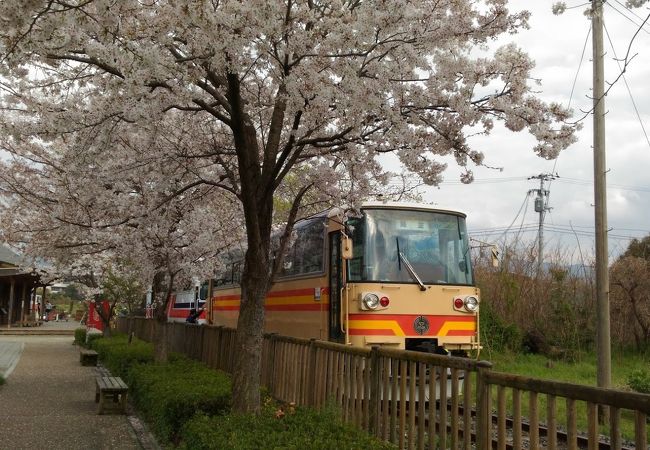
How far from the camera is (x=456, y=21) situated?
670 cm

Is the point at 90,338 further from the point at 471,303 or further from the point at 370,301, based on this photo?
the point at 471,303

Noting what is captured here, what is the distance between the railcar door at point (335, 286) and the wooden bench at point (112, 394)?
3490mm

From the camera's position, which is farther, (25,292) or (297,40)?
(25,292)

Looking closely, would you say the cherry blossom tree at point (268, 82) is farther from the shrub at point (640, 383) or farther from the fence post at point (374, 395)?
the shrub at point (640, 383)

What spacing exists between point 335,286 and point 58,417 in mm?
4721

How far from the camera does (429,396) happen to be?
17.2 feet

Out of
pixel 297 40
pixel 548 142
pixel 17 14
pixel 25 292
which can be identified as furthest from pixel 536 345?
pixel 25 292

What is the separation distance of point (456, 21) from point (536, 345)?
13.3 meters

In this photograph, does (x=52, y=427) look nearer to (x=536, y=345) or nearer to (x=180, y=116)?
(x=180, y=116)

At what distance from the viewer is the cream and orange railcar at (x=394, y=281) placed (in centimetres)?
975

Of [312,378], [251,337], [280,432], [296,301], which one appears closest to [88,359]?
[296,301]

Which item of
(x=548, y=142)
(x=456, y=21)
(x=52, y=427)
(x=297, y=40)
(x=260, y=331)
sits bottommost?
(x=52, y=427)

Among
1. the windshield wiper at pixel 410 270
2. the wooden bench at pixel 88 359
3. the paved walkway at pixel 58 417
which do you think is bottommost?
the paved walkway at pixel 58 417

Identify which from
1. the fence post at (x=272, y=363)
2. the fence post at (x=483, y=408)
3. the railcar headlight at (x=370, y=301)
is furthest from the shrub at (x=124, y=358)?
the fence post at (x=483, y=408)
